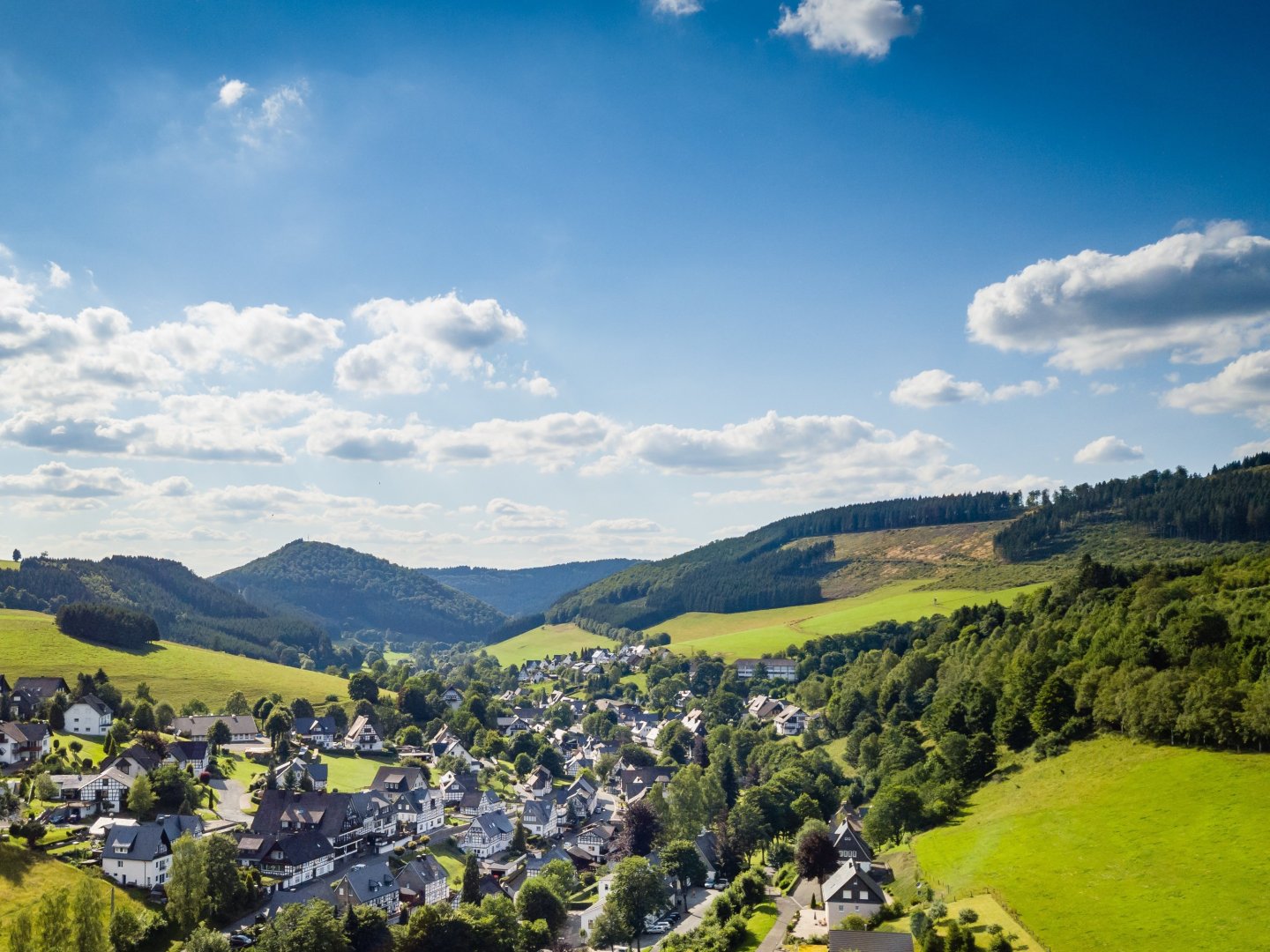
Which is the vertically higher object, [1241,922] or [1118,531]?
[1118,531]

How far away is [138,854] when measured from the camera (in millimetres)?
60062

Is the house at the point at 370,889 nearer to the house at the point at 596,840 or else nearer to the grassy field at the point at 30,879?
the grassy field at the point at 30,879

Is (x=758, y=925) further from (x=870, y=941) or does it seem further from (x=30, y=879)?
(x=30, y=879)

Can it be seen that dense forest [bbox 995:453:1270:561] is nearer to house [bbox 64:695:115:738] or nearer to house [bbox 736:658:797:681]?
house [bbox 736:658:797:681]

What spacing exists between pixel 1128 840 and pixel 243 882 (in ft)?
189

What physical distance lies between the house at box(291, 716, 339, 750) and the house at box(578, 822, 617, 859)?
40808 millimetres

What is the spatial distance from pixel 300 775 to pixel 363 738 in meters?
25.8

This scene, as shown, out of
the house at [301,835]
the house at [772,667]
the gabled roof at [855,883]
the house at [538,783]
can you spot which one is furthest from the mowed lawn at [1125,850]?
the house at [772,667]

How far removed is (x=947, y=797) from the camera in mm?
66625

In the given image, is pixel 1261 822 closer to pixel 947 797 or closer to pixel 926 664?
pixel 947 797

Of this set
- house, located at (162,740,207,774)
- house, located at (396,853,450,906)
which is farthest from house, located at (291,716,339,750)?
house, located at (396,853,450,906)

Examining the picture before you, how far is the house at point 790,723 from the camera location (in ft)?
382

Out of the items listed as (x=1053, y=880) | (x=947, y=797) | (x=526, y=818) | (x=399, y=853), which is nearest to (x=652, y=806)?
(x=526, y=818)

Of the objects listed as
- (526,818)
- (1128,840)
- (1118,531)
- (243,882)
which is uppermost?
(1118,531)
